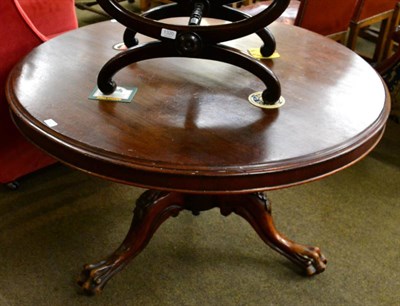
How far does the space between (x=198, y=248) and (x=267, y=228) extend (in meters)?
0.25

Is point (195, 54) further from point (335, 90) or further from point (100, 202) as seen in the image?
point (100, 202)

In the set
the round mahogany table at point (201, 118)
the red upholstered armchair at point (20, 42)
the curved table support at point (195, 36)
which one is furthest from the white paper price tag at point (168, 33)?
the red upholstered armchair at point (20, 42)

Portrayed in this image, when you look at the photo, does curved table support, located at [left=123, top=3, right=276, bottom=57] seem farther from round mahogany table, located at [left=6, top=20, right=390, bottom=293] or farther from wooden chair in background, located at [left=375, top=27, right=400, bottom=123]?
wooden chair in background, located at [left=375, top=27, right=400, bottom=123]

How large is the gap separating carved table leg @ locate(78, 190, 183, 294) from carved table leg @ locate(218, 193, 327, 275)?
145mm

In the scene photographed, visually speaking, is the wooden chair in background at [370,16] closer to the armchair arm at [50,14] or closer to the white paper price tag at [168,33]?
the armchair arm at [50,14]

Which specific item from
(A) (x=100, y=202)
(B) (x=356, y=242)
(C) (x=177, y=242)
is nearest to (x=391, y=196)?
(B) (x=356, y=242)

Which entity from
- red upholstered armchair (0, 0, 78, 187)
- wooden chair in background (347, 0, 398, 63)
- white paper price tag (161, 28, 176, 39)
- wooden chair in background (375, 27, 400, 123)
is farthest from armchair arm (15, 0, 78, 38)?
wooden chair in background (347, 0, 398, 63)

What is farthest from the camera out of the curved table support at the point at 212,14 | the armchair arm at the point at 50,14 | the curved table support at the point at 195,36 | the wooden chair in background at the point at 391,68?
the wooden chair in background at the point at 391,68

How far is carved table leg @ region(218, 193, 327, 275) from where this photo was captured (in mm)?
1178

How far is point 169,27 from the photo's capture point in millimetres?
797

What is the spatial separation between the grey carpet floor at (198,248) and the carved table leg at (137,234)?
0.05 meters

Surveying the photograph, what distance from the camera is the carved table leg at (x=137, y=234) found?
45.1 inches

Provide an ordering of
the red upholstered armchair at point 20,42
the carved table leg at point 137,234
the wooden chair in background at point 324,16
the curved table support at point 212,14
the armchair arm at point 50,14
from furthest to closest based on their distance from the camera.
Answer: the wooden chair in background at point 324,16, the armchair arm at point 50,14, the red upholstered armchair at point 20,42, the carved table leg at point 137,234, the curved table support at point 212,14

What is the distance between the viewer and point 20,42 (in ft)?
4.18
